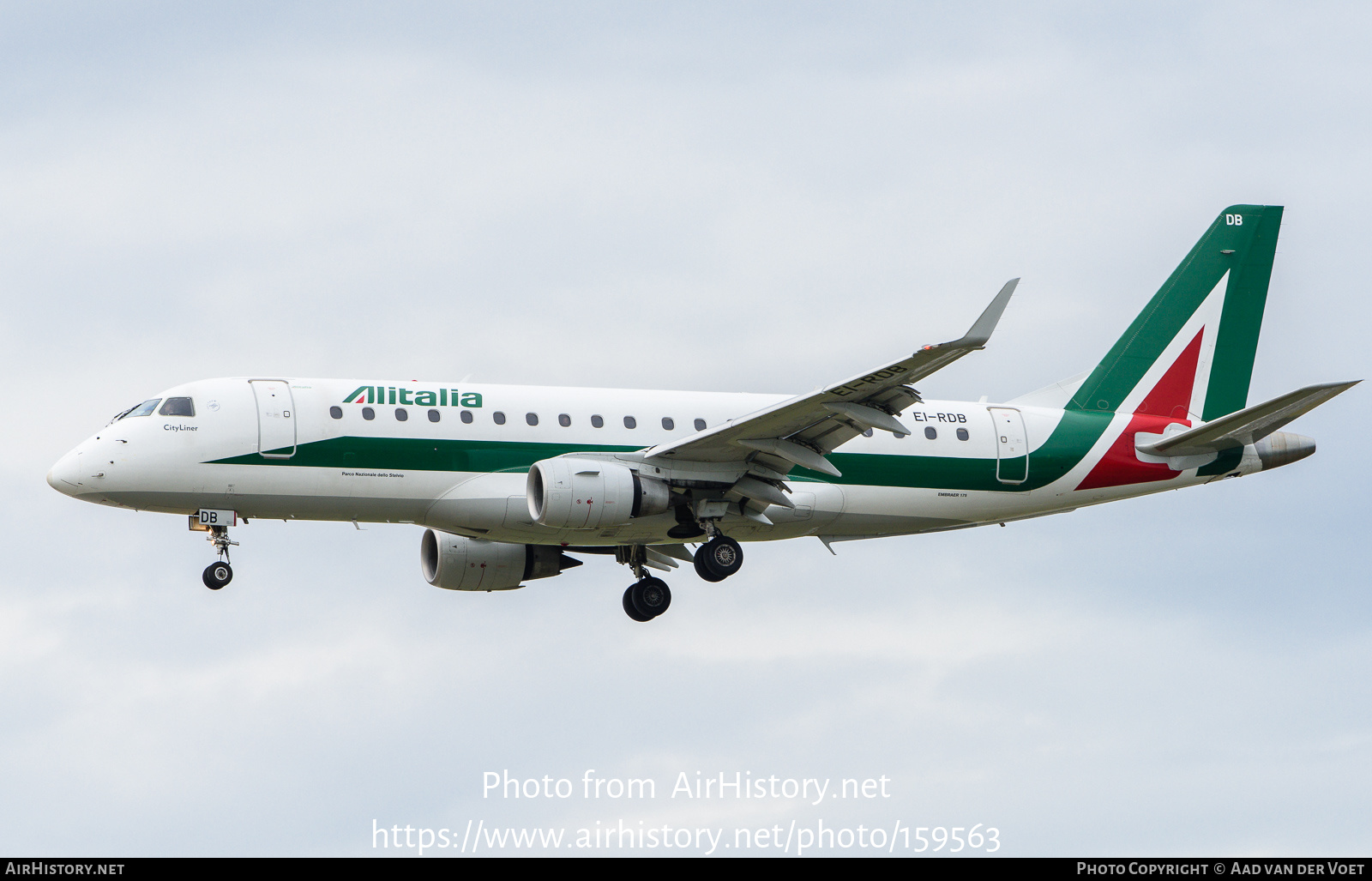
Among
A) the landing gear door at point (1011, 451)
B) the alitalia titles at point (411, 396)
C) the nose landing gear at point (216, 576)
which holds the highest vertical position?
the landing gear door at point (1011, 451)

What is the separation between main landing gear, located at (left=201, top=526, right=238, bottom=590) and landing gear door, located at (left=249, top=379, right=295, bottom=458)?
1769 mm

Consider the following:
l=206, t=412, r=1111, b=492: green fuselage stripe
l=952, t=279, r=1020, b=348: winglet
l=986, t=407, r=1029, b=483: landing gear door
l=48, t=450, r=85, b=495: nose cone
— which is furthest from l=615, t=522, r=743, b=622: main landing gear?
l=952, t=279, r=1020, b=348: winglet

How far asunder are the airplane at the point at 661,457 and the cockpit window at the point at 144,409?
0.04 m

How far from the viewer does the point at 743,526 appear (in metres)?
35.8

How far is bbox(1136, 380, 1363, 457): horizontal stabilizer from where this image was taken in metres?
33.5

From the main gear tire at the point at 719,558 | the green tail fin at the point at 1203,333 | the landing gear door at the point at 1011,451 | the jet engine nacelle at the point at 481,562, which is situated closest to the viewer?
the main gear tire at the point at 719,558

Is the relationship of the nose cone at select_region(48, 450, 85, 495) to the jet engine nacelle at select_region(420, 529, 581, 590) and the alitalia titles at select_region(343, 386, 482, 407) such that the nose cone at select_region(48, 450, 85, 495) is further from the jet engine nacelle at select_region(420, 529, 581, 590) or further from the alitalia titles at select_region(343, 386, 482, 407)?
the jet engine nacelle at select_region(420, 529, 581, 590)

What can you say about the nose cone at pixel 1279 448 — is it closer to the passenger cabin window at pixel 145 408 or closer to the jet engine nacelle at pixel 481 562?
the jet engine nacelle at pixel 481 562

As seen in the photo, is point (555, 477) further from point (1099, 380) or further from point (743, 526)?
point (1099, 380)

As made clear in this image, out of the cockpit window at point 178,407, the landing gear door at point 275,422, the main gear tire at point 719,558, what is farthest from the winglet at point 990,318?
the cockpit window at point 178,407

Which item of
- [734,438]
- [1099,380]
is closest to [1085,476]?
[1099,380]

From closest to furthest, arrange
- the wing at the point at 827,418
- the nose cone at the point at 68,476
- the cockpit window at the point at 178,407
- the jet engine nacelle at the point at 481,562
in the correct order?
the wing at the point at 827,418 < the nose cone at the point at 68,476 < the cockpit window at the point at 178,407 < the jet engine nacelle at the point at 481,562

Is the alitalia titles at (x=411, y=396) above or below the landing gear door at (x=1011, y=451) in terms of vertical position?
below

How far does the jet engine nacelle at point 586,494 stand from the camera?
1292 inches
